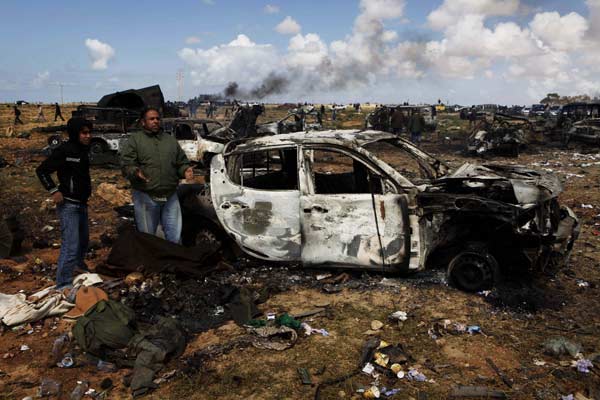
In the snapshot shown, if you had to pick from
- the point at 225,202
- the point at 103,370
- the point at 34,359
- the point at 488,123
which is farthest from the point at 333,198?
the point at 488,123

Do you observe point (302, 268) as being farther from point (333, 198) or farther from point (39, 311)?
point (39, 311)

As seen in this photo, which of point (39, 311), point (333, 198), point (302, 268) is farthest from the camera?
point (302, 268)

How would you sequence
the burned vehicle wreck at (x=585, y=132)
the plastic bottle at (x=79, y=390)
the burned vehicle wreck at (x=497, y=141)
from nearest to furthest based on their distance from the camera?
the plastic bottle at (x=79, y=390)
the burned vehicle wreck at (x=497, y=141)
the burned vehicle wreck at (x=585, y=132)

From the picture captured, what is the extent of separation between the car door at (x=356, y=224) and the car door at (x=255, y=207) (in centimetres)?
15

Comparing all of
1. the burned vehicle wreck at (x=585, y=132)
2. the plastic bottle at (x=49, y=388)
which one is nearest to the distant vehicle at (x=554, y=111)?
the burned vehicle wreck at (x=585, y=132)

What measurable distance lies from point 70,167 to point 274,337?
2.69 metres

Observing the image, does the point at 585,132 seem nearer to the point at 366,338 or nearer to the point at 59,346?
the point at 366,338

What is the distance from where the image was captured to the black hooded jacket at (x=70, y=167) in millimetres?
4516

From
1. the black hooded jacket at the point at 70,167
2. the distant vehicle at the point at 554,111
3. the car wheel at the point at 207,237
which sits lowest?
the car wheel at the point at 207,237

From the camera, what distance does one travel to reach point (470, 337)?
3895 millimetres

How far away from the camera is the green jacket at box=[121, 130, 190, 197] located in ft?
15.6

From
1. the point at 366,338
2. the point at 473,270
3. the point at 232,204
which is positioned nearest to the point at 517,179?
the point at 473,270

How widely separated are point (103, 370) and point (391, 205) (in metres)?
2.94

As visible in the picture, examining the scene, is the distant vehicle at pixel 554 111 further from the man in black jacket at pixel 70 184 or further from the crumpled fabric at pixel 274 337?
the man in black jacket at pixel 70 184
